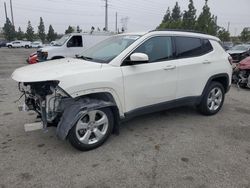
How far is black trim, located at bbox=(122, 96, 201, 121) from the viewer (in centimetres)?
397

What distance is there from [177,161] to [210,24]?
1169 inches

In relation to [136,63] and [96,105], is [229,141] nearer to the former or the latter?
[136,63]

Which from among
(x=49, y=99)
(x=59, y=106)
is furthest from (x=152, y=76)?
(x=49, y=99)

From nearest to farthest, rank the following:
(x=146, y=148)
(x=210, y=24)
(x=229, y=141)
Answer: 1. (x=146, y=148)
2. (x=229, y=141)
3. (x=210, y=24)

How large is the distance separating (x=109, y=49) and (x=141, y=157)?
199 centimetres

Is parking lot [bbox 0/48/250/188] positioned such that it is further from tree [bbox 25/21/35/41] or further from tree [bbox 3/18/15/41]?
tree [bbox 25/21/35/41]

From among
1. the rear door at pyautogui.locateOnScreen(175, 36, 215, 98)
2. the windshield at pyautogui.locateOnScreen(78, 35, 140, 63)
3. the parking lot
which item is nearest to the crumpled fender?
the parking lot

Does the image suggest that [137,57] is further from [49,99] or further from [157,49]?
[49,99]

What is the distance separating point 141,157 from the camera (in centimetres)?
345

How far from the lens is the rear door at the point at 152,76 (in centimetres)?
382

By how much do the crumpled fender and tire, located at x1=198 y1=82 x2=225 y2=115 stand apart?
2524 mm

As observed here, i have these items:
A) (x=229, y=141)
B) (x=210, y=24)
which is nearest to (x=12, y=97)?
(x=229, y=141)

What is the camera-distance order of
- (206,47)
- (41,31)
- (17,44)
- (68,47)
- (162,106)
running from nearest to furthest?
(162,106) → (206,47) → (68,47) → (17,44) → (41,31)

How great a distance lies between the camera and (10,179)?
9.54ft
